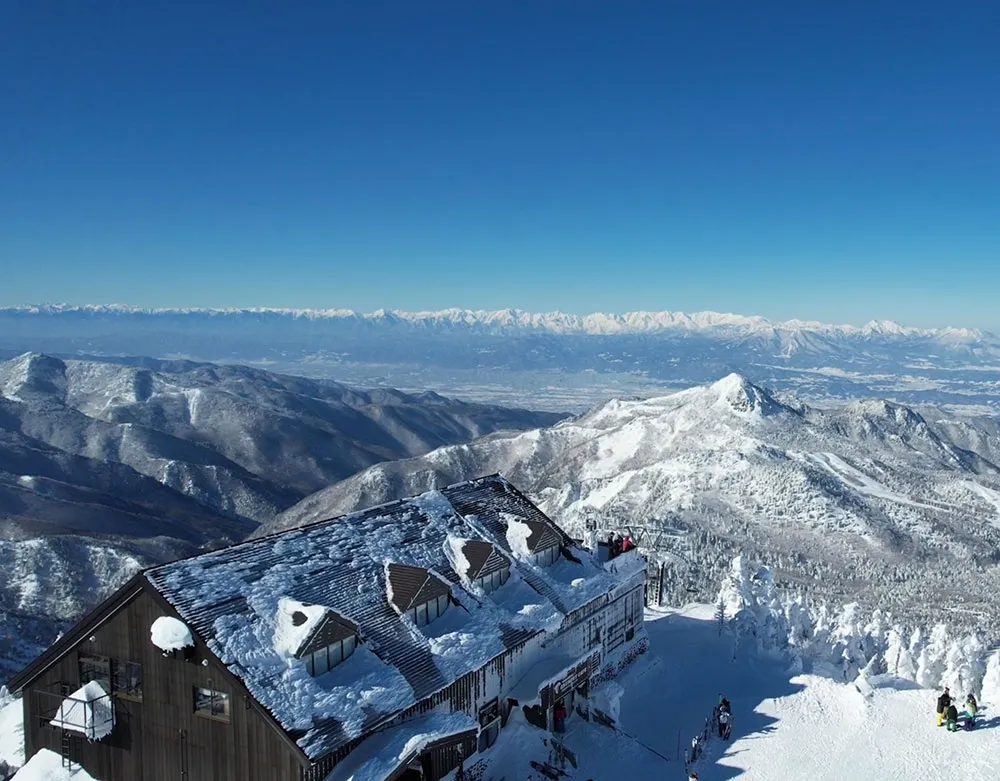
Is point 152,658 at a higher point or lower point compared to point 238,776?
higher

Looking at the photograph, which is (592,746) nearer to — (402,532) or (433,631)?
(433,631)

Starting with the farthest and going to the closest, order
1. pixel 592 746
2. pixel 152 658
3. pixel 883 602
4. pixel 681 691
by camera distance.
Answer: pixel 883 602
pixel 681 691
pixel 592 746
pixel 152 658

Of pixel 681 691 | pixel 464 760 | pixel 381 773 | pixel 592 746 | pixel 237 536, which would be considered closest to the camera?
pixel 381 773

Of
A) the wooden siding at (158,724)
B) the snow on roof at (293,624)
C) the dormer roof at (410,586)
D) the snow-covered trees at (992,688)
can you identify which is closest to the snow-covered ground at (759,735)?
the snow-covered trees at (992,688)

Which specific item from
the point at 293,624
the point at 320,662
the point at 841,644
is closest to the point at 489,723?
the point at 320,662

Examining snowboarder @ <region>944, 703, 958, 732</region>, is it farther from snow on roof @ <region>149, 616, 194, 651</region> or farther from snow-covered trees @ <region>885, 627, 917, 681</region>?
snow on roof @ <region>149, 616, 194, 651</region>

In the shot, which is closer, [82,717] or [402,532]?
[82,717]

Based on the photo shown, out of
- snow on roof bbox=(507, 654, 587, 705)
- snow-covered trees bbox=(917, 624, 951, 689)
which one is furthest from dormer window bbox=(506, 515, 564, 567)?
snow-covered trees bbox=(917, 624, 951, 689)

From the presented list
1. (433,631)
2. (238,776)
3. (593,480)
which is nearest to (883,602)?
(593,480)
